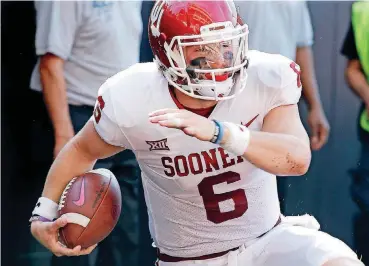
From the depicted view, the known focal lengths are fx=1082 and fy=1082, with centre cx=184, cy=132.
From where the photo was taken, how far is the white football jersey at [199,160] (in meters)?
2.99

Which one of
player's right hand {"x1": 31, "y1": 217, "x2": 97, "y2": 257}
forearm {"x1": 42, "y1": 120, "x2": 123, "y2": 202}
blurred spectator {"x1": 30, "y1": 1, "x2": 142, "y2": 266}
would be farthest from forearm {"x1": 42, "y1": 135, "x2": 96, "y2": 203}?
blurred spectator {"x1": 30, "y1": 1, "x2": 142, "y2": 266}

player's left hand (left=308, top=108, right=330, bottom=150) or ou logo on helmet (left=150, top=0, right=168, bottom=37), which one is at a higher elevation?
ou logo on helmet (left=150, top=0, right=168, bottom=37)

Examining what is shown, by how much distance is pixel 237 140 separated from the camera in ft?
8.79

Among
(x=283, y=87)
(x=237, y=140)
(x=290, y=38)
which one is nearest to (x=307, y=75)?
(x=290, y=38)

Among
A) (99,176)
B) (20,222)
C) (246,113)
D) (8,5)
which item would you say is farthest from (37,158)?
(246,113)

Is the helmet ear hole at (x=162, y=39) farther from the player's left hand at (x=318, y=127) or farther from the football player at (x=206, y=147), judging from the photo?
the player's left hand at (x=318, y=127)

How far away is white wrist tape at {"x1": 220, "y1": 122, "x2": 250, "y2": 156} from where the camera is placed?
2.67 m

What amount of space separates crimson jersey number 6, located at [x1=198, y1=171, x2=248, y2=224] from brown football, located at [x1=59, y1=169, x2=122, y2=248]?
285 mm

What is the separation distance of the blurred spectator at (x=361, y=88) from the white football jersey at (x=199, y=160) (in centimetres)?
87

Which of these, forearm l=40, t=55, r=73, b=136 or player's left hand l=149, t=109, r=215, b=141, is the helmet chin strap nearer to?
player's left hand l=149, t=109, r=215, b=141

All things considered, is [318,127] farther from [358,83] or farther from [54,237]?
[54,237]

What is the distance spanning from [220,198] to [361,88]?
107cm

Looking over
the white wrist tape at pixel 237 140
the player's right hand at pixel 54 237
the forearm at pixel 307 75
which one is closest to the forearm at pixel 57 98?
the player's right hand at pixel 54 237

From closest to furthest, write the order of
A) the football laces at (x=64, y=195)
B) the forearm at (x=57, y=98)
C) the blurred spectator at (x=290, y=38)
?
the football laces at (x=64, y=195)
the forearm at (x=57, y=98)
the blurred spectator at (x=290, y=38)
